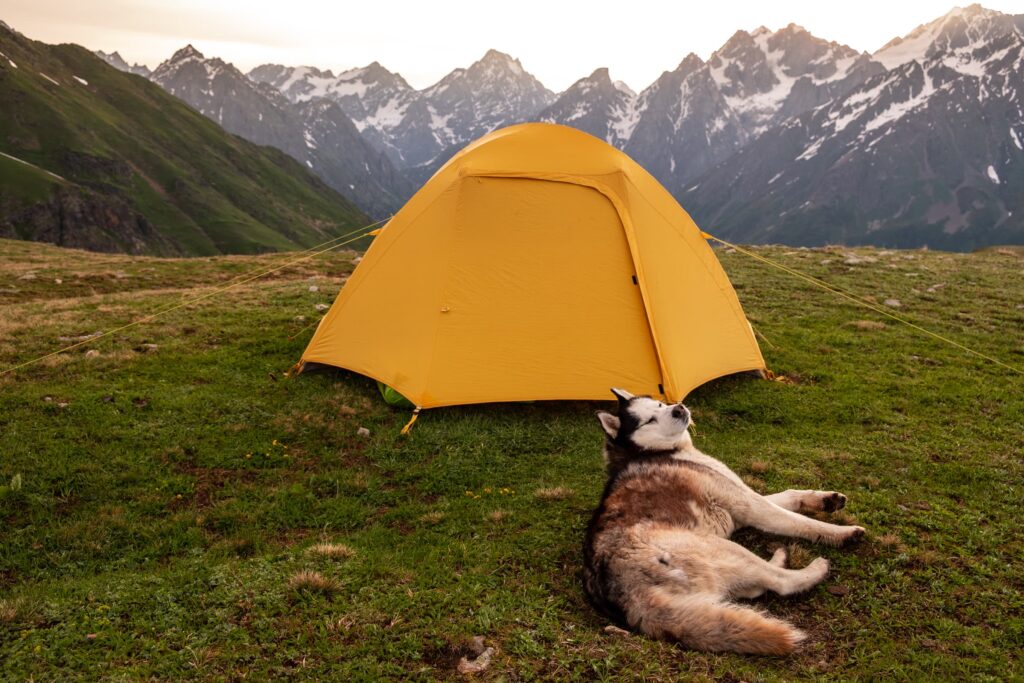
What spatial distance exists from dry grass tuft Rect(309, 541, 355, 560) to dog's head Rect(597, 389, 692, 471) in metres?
3.20

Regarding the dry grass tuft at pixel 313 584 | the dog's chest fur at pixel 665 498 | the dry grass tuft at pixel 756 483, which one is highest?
the dog's chest fur at pixel 665 498

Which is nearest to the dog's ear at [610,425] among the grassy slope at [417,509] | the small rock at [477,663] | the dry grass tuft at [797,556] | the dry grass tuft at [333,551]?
the grassy slope at [417,509]

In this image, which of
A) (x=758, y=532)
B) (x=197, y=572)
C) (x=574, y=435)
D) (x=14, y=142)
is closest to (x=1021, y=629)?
(x=758, y=532)

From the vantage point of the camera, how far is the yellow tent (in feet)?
36.0

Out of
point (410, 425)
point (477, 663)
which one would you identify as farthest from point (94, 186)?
point (477, 663)

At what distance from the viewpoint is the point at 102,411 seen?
34.8ft

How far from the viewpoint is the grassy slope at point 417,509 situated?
530cm

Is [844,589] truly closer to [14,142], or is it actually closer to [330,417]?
[330,417]

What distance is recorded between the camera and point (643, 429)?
287 inches

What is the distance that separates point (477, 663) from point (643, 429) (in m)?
3.27

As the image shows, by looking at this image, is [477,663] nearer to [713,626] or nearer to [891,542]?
[713,626]

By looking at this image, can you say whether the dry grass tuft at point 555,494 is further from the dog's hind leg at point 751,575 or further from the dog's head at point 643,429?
the dog's hind leg at point 751,575

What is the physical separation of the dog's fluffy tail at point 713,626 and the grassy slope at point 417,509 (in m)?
0.15

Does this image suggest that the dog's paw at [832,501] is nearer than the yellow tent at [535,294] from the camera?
Yes
